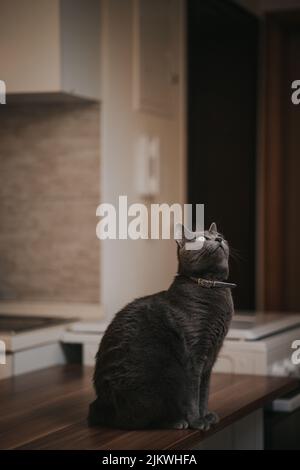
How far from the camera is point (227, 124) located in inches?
120

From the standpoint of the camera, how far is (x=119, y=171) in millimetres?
2477

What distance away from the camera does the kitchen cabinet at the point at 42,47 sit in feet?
7.18

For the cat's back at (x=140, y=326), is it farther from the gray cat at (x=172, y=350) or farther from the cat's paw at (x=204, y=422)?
the cat's paw at (x=204, y=422)

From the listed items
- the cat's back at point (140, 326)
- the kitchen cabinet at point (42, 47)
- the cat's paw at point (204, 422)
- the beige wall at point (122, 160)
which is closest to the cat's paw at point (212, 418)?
the cat's paw at point (204, 422)

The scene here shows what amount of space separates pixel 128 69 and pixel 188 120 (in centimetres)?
37

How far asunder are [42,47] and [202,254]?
0.86 metres

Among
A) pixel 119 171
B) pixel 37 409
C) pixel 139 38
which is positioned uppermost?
pixel 139 38

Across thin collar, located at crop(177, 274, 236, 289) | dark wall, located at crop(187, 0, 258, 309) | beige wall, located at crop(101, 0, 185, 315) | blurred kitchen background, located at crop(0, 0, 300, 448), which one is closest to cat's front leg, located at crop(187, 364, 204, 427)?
thin collar, located at crop(177, 274, 236, 289)

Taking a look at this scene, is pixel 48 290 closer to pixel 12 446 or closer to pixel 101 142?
pixel 101 142

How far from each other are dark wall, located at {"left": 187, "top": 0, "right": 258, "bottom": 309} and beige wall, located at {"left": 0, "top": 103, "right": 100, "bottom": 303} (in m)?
0.53

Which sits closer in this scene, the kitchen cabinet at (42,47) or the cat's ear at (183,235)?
the cat's ear at (183,235)

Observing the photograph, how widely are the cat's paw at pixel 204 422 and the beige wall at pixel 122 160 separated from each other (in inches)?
31.7

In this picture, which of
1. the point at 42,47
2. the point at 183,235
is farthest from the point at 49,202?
the point at 183,235

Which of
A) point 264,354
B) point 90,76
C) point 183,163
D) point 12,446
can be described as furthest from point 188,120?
point 12,446
